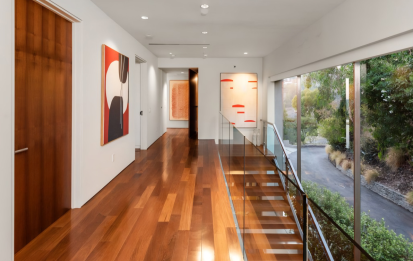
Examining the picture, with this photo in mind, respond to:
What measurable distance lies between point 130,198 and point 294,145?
337cm

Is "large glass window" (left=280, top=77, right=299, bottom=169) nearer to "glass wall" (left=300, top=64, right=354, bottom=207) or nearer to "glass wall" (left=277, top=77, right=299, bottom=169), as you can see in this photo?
"glass wall" (left=277, top=77, right=299, bottom=169)

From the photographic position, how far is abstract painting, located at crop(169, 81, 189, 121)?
12.4 metres

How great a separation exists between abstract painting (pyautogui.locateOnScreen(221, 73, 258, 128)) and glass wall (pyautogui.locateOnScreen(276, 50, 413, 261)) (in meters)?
4.05

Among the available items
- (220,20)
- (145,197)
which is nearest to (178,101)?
(220,20)

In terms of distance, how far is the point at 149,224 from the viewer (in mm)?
2953

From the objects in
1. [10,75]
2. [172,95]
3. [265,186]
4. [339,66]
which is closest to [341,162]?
[339,66]

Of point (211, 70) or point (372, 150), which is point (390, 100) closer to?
point (372, 150)

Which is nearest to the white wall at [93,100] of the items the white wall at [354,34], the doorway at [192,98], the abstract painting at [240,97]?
the white wall at [354,34]

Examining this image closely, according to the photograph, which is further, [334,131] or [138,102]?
[138,102]

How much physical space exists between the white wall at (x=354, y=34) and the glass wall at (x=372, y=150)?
0.49ft

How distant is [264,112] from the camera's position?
8.37m

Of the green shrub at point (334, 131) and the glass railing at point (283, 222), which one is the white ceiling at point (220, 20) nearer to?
the green shrub at point (334, 131)

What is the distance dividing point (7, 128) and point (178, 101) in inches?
413

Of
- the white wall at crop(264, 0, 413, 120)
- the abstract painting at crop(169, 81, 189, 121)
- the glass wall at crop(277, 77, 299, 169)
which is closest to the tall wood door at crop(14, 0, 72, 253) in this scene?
the white wall at crop(264, 0, 413, 120)
